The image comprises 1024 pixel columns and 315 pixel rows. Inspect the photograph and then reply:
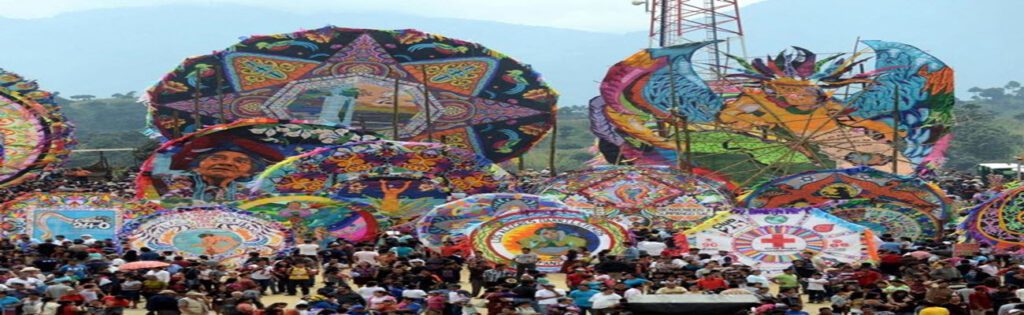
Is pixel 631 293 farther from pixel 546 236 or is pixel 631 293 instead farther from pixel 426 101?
pixel 426 101

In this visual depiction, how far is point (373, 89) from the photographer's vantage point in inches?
2026

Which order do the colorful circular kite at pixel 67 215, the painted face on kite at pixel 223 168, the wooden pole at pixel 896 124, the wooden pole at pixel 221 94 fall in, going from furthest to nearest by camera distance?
the wooden pole at pixel 221 94, the wooden pole at pixel 896 124, the painted face on kite at pixel 223 168, the colorful circular kite at pixel 67 215

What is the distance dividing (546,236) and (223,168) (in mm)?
14042

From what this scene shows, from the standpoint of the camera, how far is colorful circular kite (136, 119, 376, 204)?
130ft

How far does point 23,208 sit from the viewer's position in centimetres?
3125

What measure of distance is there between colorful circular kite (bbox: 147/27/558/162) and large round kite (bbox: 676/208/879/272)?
77.1ft

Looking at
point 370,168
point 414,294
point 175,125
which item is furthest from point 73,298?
point 175,125

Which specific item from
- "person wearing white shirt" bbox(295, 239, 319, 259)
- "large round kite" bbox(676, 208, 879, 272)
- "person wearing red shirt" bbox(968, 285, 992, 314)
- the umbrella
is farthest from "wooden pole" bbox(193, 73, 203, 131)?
"person wearing red shirt" bbox(968, 285, 992, 314)

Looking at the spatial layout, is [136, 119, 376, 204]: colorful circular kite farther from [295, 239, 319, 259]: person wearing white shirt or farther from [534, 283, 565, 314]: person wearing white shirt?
[534, 283, 565, 314]: person wearing white shirt

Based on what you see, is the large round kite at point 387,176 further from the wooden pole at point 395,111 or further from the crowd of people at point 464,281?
the wooden pole at point 395,111

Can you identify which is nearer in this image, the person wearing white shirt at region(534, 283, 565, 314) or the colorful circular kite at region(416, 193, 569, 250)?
the person wearing white shirt at region(534, 283, 565, 314)

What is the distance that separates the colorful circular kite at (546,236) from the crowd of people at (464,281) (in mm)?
301

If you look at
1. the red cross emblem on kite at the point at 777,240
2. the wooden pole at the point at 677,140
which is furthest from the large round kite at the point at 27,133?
the red cross emblem on kite at the point at 777,240

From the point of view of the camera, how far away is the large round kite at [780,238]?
86.3ft
